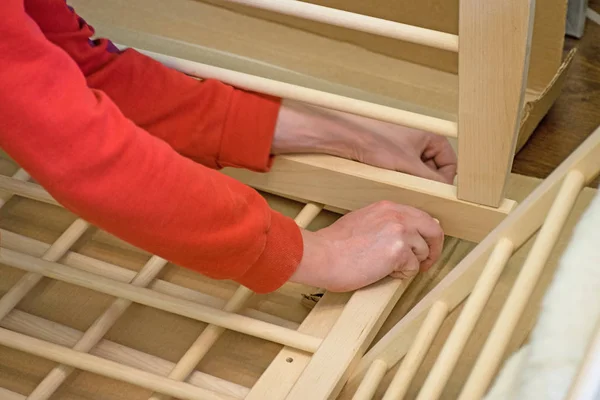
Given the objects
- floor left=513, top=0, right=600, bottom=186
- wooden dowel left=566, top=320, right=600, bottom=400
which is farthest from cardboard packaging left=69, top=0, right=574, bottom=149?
wooden dowel left=566, top=320, right=600, bottom=400

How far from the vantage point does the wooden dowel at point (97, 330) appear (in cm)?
65

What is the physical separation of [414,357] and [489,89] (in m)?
0.22

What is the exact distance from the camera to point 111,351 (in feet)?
2.28

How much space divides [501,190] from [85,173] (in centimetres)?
38

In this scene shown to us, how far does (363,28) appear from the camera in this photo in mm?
616

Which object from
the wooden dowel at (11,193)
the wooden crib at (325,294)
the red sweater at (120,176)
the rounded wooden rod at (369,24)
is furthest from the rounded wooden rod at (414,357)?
the wooden dowel at (11,193)

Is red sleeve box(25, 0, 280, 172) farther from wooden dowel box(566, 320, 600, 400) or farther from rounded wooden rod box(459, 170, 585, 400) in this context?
wooden dowel box(566, 320, 600, 400)

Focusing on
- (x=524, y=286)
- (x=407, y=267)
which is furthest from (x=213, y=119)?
(x=524, y=286)

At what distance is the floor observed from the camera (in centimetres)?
92

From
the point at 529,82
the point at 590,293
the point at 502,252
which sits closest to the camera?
the point at 590,293

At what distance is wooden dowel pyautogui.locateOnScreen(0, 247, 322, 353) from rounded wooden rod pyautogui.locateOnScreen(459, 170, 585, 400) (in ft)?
0.53

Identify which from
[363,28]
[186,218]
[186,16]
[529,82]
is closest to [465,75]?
[363,28]

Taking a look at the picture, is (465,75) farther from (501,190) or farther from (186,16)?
(186,16)

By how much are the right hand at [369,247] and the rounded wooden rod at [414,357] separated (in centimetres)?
7
